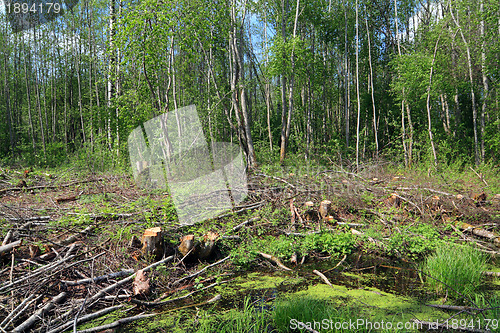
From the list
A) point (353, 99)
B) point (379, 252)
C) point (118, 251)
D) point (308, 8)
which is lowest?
point (379, 252)

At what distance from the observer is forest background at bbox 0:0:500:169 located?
350 inches

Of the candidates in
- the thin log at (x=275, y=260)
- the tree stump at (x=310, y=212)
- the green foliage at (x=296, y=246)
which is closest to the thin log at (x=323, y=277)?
the thin log at (x=275, y=260)

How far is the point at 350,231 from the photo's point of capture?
539 cm

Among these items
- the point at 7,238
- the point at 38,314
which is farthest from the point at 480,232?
the point at 7,238

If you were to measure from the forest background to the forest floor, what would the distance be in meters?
3.42

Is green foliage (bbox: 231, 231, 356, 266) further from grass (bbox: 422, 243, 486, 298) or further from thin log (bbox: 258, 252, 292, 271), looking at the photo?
grass (bbox: 422, 243, 486, 298)

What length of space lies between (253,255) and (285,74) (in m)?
8.35

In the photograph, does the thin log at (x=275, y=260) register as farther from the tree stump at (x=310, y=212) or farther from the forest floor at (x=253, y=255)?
the tree stump at (x=310, y=212)

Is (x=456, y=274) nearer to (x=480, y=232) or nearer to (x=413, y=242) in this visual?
(x=413, y=242)

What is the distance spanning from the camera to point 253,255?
4559mm

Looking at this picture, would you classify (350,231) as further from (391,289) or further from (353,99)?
(353,99)

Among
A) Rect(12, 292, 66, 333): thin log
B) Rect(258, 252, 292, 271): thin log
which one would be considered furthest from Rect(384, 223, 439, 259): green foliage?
Rect(12, 292, 66, 333): thin log

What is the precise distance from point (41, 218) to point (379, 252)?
5.27 metres

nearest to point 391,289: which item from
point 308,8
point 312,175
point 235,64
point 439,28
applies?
point 312,175
